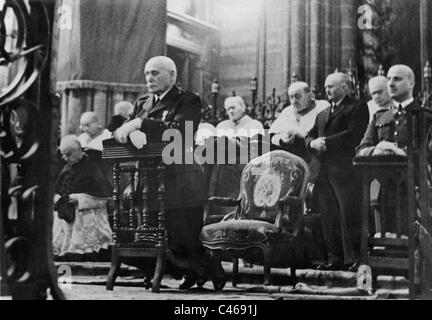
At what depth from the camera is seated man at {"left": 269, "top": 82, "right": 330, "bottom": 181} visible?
5652 millimetres

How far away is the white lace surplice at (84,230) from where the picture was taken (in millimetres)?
5859

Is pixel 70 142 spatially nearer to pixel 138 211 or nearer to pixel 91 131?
pixel 91 131

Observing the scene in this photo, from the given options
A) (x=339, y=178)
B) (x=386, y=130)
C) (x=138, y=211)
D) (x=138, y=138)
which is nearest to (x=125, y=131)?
(x=138, y=138)

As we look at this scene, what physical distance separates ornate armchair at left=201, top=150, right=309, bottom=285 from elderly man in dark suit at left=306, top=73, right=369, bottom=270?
196 mm

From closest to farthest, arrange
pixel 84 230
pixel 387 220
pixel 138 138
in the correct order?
pixel 387 220, pixel 138 138, pixel 84 230

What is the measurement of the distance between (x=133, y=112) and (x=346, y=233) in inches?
72.2

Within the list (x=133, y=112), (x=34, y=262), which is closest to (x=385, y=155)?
(x=133, y=112)

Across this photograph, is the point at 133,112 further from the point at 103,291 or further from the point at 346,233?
the point at 346,233

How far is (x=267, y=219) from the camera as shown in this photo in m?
5.25

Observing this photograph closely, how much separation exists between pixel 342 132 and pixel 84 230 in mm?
2188

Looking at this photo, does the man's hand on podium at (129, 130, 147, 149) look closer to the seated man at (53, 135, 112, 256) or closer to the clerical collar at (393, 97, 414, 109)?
the seated man at (53, 135, 112, 256)

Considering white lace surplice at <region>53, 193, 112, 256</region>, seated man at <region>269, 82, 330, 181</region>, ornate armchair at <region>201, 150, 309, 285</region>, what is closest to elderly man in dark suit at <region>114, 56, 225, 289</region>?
ornate armchair at <region>201, 150, 309, 285</region>

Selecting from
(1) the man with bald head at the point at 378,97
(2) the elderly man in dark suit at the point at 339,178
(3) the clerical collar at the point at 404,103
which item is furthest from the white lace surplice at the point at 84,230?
(3) the clerical collar at the point at 404,103

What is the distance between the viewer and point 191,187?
17.5 feet
